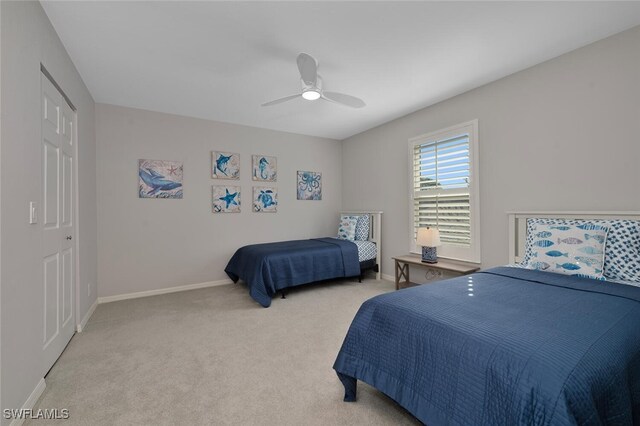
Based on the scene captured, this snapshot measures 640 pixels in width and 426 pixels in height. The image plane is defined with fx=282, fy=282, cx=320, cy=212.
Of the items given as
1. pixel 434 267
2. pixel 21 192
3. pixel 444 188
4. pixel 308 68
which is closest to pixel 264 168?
pixel 308 68

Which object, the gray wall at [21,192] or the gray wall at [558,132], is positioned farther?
the gray wall at [558,132]

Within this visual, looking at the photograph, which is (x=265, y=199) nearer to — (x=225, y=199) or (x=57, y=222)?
(x=225, y=199)

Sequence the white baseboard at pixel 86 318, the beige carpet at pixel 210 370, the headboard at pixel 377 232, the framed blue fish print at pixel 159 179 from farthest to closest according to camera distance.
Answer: the headboard at pixel 377 232, the framed blue fish print at pixel 159 179, the white baseboard at pixel 86 318, the beige carpet at pixel 210 370

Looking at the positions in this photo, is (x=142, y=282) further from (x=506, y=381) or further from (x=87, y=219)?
(x=506, y=381)

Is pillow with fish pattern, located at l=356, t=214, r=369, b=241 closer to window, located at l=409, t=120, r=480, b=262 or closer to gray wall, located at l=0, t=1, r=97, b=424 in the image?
window, located at l=409, t=120, r=480, b=262

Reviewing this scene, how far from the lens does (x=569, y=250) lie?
7.18ft

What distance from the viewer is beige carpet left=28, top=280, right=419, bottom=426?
161 cm

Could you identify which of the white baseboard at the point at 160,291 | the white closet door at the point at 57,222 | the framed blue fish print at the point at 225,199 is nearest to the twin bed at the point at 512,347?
the white closet door at the point at 57,222

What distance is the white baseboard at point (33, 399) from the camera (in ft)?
4.93

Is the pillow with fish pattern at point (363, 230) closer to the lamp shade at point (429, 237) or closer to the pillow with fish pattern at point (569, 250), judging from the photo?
the lamp shade at point (429, 237)

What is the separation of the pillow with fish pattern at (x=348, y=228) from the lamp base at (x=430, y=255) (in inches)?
53.1

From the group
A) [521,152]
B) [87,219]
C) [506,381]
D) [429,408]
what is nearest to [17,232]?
[87,219]

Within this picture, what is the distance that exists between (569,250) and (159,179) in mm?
4637

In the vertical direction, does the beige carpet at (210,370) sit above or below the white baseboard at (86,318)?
below
